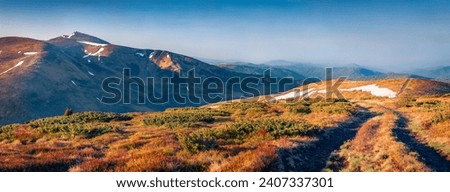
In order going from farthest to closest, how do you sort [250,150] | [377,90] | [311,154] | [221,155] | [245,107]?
[377,90] → [245,107] → [311,154] → [250,150] → [221,155]

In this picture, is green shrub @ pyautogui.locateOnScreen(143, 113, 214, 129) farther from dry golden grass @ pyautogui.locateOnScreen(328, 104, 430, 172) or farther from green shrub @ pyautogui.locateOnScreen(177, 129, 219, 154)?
dry golden grass @ pyautogui.locateOnScreen(328, 104, 430, 172)

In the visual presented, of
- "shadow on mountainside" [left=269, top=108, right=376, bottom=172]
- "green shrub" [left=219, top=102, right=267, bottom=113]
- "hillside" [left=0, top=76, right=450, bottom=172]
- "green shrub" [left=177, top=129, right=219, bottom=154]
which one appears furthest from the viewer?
"green shrub" [left=219, top=102, right=267, bottom=113]

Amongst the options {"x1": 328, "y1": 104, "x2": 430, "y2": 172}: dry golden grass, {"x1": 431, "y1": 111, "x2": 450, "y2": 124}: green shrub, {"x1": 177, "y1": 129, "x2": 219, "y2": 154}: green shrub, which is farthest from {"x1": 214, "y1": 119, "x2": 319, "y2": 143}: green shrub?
{"x1": 431, "y1": 111, "x2": 450, "y2": 124}: green shrub

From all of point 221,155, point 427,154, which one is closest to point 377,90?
point 427,154

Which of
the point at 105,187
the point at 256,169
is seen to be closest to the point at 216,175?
the point at 256,169

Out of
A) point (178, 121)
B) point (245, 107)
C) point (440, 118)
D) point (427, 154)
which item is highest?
point (440, 118)

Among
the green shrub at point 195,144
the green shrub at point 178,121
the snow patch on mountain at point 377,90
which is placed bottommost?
the snow patch on mountain at point 377,90

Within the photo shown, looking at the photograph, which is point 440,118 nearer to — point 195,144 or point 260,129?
point 260,129

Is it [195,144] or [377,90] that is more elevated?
[195,144]

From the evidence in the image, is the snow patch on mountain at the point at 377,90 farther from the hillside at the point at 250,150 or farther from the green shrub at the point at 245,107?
the hillside at the point at 250,150

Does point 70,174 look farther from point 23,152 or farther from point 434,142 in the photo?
point 434,142

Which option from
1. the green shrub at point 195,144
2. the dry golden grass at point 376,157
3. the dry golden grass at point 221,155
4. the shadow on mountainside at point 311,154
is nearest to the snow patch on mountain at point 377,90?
the dry golden grass at point 221,155
